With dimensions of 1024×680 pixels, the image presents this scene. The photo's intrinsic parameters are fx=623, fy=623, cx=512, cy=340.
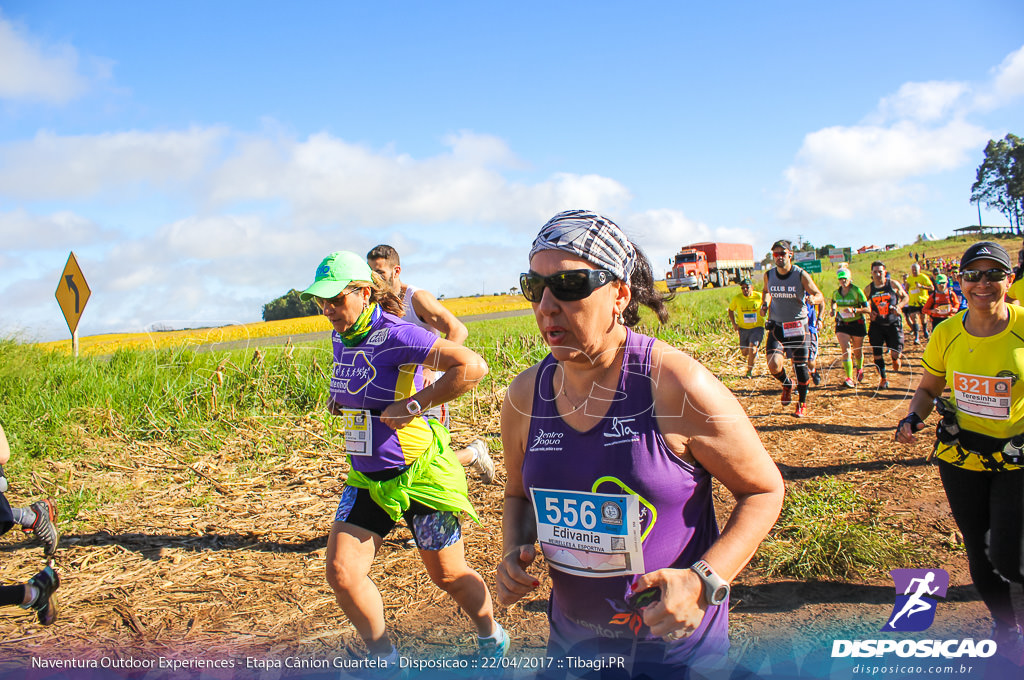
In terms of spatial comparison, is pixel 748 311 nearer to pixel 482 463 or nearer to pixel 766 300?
pixel 766 300

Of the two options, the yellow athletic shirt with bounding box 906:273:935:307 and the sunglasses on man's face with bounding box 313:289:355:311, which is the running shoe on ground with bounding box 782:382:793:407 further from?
the sunglasses on man's face with bounding box 313:289:355:311

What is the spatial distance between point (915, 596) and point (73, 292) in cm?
1112

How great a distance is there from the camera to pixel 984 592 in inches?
124

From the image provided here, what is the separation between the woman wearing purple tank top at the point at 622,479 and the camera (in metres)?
1.61

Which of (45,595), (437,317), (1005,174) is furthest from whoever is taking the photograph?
(1005,174)

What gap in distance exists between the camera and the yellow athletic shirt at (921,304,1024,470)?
10.3ft

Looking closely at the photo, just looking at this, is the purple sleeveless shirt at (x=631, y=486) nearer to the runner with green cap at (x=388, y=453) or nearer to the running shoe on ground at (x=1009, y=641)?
the runner with green cap at (x=388, y=453)

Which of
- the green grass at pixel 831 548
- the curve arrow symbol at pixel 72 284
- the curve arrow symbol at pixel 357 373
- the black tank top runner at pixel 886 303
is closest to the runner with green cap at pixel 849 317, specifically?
the black tank top runner at pixel 886 303

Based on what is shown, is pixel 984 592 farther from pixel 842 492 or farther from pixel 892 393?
pixel 892 393

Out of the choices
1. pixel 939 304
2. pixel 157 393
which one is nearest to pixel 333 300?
pixel 157 393

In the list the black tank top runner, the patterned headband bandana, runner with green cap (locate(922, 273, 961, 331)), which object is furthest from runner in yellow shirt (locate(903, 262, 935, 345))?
the patterned headband bandana

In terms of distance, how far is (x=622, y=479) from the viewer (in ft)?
5.41

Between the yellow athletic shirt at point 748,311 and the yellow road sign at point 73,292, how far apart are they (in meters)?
10.2

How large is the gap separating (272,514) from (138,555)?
1.09 meters
